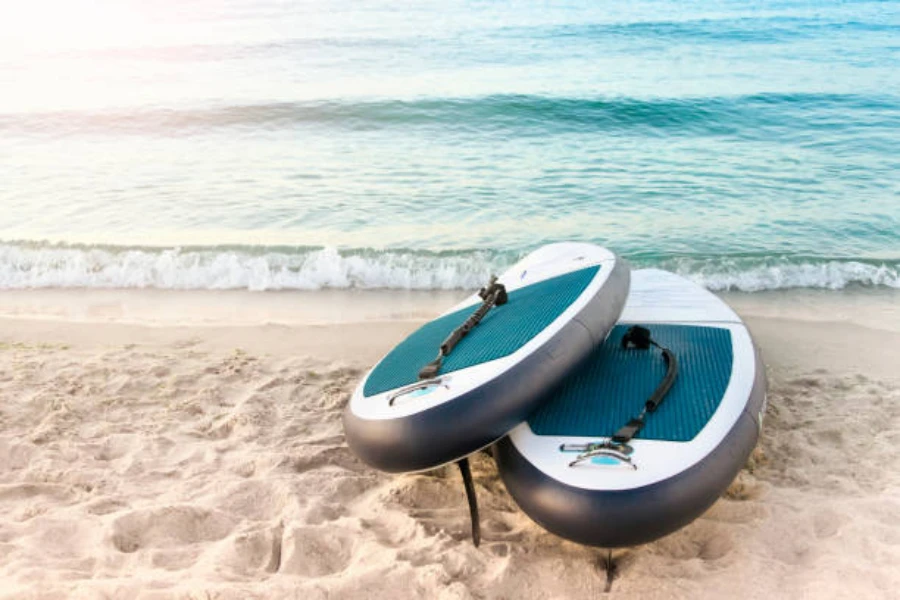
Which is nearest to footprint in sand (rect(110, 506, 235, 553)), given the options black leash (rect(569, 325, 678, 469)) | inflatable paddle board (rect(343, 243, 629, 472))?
inflatable paddle board (rect(343, 243, 629, 472))

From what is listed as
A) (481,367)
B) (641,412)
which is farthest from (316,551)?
(641,412)

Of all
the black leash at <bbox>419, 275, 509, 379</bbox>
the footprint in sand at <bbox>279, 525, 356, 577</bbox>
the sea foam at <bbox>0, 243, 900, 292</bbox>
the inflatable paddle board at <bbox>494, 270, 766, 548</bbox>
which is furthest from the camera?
the sea foam at <bbox>0, 243, 900, 292</bbox>

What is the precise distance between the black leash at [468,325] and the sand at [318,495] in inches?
24.6

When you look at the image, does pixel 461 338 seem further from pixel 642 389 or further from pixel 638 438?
pixel 638 438

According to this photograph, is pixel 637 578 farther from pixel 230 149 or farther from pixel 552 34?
pixel 552 34

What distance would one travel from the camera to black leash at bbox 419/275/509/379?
3.38 m

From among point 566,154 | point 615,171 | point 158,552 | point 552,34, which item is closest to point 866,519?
point 158,552

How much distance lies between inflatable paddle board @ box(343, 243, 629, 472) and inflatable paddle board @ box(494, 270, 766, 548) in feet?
0.52

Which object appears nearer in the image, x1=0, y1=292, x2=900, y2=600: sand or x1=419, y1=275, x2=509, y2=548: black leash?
x1=0, y1=292, x2=900, y2=600: sand

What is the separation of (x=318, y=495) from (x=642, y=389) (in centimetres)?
157

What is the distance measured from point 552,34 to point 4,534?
18.5 meters

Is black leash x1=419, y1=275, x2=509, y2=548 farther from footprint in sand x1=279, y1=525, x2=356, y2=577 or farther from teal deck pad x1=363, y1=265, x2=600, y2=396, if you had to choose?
footprint in sand x1=279, y1=525, x2=356, y2=577

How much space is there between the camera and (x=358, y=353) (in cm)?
534

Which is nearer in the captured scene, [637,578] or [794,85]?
[637,578]
